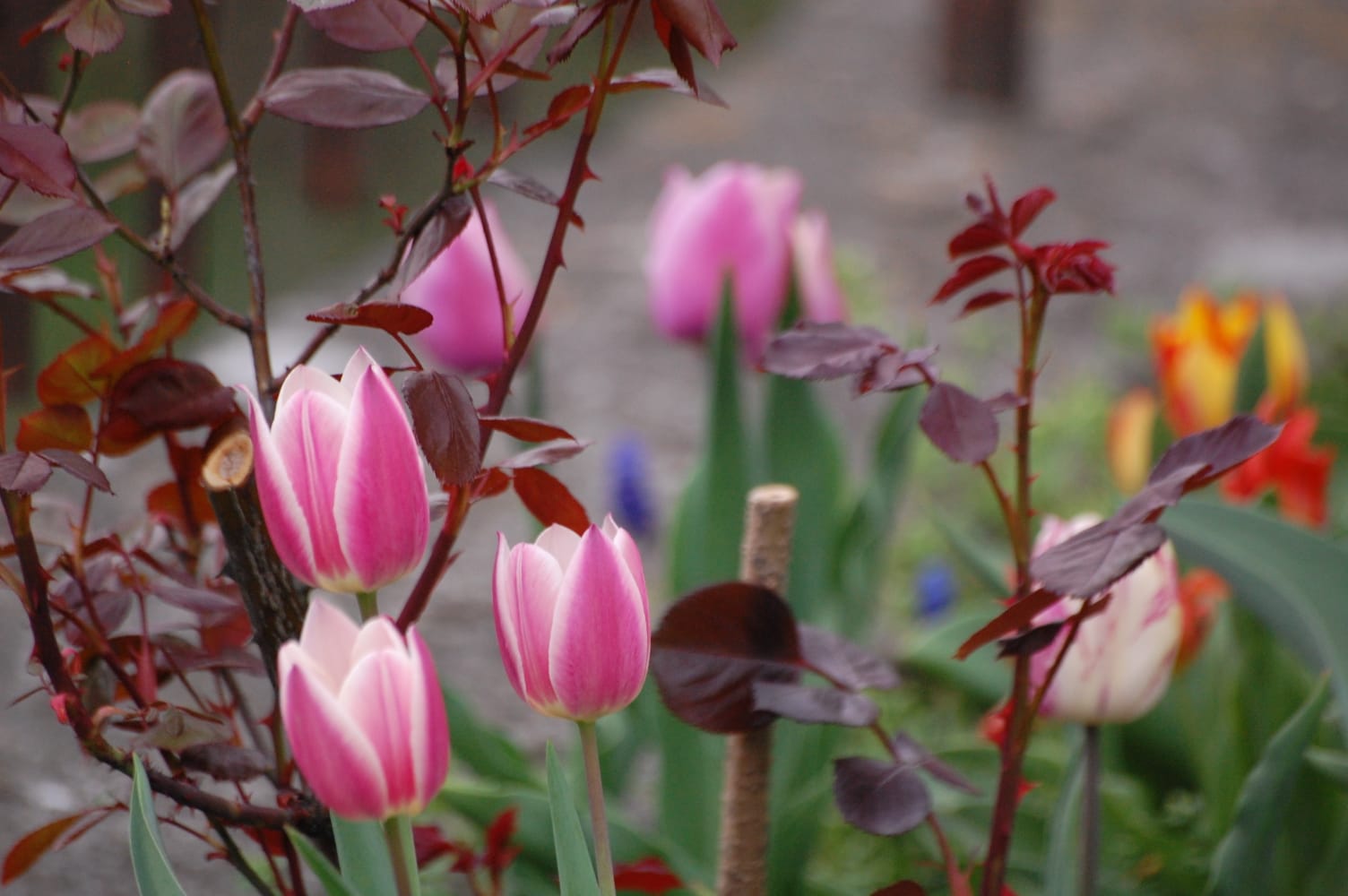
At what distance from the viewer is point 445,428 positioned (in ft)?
1.48

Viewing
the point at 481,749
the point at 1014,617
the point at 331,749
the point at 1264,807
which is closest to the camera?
the point at 331,749

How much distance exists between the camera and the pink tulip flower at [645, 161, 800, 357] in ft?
3.64

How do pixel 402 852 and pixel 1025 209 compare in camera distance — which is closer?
pixel 402 852

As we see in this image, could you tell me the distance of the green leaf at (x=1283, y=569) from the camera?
0.77 meters

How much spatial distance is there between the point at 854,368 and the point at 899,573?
155 centimetres

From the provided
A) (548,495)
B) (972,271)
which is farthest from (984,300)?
(548,495)

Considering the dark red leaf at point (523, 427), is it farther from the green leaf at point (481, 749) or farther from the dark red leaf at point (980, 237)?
the green leaf at point (481, 749)

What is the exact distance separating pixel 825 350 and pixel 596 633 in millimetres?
195

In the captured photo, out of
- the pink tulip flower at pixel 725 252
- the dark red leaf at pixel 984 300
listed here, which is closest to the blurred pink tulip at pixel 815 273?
the pink tulip flower at pixel 725 252

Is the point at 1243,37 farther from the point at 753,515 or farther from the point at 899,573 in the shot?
the point at 753,515

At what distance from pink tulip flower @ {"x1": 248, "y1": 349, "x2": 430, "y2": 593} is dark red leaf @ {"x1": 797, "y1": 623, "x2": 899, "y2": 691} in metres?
0.25

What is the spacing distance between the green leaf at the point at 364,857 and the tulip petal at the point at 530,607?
0.10 meters

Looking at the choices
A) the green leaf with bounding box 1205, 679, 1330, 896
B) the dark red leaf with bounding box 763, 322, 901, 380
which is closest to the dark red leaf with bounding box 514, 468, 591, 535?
the dark red leaf with bounding box 763, 322, 901, 380

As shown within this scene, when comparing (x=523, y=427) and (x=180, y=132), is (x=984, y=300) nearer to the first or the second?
(x=523, y=427)
